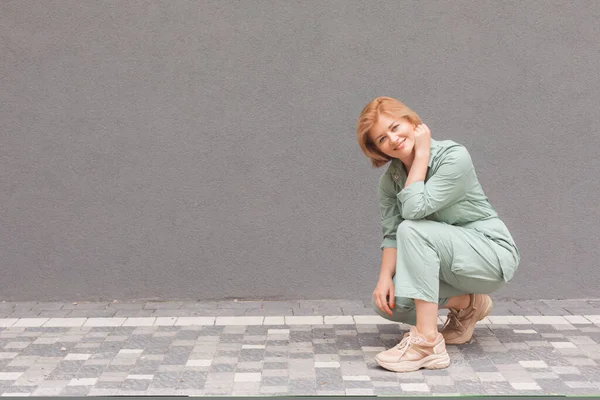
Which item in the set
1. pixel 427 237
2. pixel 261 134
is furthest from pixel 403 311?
pixel 261 134

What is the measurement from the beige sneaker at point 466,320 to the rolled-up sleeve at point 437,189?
2.07 ft

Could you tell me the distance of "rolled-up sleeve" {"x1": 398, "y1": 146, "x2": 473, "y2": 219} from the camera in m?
3.88

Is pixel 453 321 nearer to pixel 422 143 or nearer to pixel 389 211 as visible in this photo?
pixel 389 211

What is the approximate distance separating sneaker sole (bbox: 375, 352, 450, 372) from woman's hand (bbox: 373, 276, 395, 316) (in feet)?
0.84

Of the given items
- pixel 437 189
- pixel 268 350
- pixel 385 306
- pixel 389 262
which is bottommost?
pixel 268 350

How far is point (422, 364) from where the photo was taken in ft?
12.7

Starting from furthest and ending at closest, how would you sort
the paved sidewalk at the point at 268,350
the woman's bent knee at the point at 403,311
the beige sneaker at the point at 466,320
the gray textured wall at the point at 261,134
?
the gray textured wall at the point at 261,134, the beige sneaker at the point at 466,320, the woman's bent knee at the point at 403,311, the paved sidewalk at the point at 268,350

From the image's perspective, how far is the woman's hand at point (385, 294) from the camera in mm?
4004

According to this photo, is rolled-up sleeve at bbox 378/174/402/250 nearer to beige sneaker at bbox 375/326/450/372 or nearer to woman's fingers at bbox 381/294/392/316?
woman's fingers at bbox 381/294/392/316

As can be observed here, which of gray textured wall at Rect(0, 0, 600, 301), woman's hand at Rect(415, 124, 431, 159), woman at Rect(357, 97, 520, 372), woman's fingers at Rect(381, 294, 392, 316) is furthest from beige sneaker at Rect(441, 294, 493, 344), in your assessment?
gray textured wall at Rect(0, 0, 600, 301)

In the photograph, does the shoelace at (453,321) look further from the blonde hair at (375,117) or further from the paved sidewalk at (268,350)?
the blonde hair at (375,117)

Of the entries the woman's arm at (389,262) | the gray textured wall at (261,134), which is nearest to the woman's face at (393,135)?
the woman's arm at (389,262)

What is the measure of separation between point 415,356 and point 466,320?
538 millimetres

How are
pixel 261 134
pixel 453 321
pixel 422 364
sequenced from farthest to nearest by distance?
pixel 261 134
pixel 453 321
pixel 422 364
